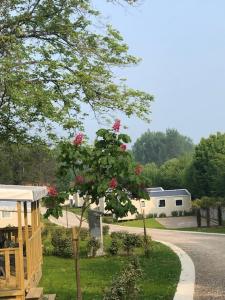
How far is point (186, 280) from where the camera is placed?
44.5ft

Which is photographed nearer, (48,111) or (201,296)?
(201,296)

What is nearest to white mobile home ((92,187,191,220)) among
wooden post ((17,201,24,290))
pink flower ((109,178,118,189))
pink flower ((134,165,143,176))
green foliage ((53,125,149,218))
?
wooden post ((17,201,24,290))

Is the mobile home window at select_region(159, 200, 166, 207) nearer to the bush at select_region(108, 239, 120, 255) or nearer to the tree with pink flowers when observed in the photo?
the bush at select_region(108, 239, 120, 255)

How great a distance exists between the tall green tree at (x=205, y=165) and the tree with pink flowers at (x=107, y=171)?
58.6 meters

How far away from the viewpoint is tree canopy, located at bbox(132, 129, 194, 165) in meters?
155

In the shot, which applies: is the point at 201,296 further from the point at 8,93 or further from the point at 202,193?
the point at 202,193

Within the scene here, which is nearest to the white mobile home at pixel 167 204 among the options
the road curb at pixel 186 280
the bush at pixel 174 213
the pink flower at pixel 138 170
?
the bush at pixel 174 213

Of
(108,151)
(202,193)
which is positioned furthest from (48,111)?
(202,193)

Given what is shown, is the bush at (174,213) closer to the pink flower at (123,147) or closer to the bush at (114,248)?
the bush at (114,248)

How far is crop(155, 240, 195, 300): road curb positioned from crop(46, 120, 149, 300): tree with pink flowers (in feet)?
13.9

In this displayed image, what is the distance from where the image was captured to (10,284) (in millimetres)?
9344

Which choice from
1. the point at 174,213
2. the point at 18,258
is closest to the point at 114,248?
the point at 18,258

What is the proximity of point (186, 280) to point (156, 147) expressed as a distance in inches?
5606

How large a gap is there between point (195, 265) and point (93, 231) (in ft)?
21.3
